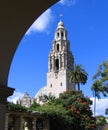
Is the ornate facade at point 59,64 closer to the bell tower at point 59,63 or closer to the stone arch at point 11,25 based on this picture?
the bell tower at point 59,63

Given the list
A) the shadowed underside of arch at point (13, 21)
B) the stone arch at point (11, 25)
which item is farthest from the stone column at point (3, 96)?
the shadowed underside of arch at point (13, 21)

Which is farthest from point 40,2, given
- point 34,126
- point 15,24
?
point 34,126

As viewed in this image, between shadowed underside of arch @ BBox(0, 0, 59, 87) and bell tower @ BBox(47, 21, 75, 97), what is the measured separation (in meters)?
87.2

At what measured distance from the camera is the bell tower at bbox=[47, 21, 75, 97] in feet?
315

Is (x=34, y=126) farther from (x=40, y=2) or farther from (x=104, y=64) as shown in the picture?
(x=40, y=2)

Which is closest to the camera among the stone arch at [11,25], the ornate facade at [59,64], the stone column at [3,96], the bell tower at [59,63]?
the stone column at [3,96]

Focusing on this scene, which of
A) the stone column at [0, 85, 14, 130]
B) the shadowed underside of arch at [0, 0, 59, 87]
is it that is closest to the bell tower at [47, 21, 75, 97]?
the shadowed underside of arch at [0, 0, 59, 87]

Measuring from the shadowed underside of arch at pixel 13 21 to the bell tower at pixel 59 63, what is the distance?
8721 centimetres

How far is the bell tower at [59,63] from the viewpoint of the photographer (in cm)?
9600

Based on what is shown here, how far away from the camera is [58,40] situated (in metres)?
98.0

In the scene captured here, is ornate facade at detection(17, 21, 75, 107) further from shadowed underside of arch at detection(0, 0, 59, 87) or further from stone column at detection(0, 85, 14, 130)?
stone column at detection(0, 85, 14, 130)

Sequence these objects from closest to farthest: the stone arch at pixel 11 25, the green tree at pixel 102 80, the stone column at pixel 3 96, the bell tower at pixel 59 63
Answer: the stone column at pixel 3 96
the stone arch at pixel 11 25
the green tree at pixel 102 80
the bell tower at pixel 59 63

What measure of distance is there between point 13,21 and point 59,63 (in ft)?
298

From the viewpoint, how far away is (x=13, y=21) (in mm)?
7520
